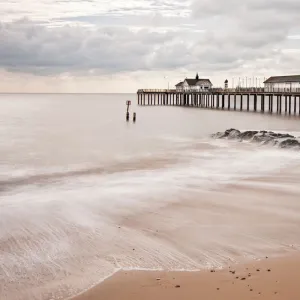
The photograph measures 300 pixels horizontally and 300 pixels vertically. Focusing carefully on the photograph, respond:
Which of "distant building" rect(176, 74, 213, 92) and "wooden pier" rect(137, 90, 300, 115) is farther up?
"distant building" rect(176, 74, 213, 92)

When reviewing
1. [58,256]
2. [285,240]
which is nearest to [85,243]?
[58,256]

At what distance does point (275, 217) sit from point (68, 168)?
1001cm

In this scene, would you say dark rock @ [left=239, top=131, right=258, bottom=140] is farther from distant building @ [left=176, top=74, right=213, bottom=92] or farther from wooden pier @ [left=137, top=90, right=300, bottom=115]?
distant building @ [left=176, top=74, right=213, bottom=92]

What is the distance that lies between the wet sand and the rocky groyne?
15886 mm

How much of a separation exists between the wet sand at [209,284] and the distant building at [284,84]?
5309 cm

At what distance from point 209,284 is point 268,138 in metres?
19.3

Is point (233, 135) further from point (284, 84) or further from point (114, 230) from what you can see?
point (284, 84)

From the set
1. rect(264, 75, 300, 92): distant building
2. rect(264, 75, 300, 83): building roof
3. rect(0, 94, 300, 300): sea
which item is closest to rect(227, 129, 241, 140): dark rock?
rect(0, 94, 300, 300): sea

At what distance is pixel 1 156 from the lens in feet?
70.5

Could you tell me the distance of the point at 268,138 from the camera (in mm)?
24453

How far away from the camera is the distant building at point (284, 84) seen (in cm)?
5799

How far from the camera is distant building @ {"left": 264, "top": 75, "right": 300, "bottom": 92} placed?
58.0 metres

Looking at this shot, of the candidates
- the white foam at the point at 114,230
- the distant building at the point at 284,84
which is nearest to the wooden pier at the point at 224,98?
the distant building at the point at 284,84

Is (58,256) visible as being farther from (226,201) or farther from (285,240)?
(226,201)
